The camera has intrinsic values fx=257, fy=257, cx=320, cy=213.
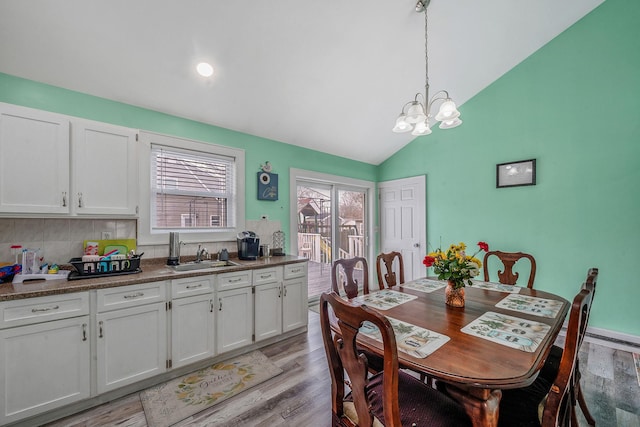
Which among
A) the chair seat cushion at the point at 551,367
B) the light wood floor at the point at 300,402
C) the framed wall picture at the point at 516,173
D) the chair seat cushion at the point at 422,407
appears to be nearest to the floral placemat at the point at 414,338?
the chair seat cushion at the point at 422,407

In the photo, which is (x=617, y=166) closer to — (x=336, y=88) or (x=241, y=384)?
(x=336, y=88)

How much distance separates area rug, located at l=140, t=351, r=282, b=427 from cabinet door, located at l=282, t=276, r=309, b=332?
1.58ft

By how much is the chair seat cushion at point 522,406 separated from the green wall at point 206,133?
2.82 metres

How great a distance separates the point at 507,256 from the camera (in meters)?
2.51

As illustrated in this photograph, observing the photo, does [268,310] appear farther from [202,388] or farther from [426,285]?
[426,285]

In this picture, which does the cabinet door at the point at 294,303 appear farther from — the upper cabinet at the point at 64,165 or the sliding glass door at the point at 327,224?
the upper cabinet at the point at 64,165

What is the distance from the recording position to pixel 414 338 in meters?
1.26

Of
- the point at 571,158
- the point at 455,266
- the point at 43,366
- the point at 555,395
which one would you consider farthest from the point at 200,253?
the point at 571,158

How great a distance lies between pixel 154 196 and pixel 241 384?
2.00m

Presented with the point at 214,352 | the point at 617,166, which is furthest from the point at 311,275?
the point at 617,166

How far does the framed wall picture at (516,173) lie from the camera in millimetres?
3244

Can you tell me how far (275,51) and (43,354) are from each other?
2.93m

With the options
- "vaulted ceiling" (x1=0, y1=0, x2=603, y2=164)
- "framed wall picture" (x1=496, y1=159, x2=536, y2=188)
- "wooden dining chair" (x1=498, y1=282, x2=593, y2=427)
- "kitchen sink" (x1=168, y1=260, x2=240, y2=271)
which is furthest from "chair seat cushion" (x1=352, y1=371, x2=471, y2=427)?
"framed wall picture" (x1=496, y1=159, x2=536, y2=188)

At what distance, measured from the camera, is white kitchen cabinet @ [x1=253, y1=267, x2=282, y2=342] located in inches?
105
